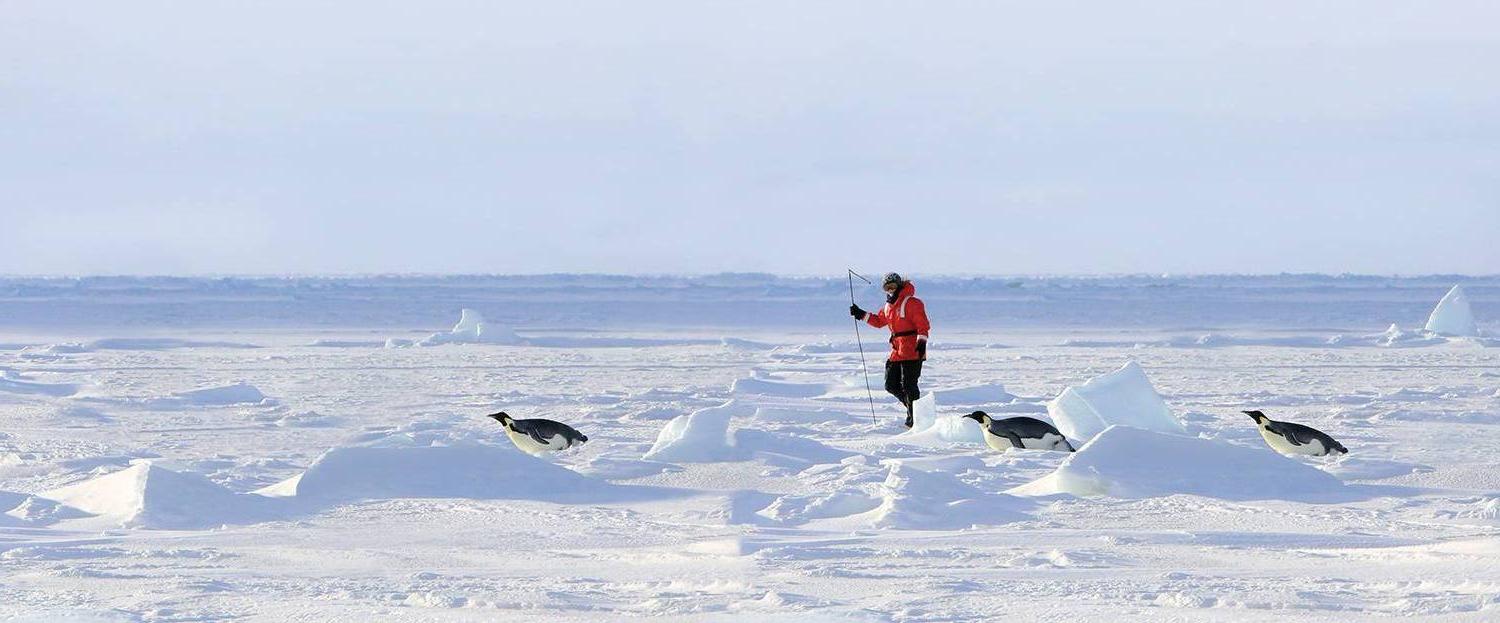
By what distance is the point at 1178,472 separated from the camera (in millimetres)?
6992

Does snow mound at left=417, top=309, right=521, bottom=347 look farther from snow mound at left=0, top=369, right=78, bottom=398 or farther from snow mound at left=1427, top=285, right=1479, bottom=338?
snow mound at left=1427, top=285, right=1479, bottom=338

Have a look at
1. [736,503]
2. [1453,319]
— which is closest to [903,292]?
[736,503]

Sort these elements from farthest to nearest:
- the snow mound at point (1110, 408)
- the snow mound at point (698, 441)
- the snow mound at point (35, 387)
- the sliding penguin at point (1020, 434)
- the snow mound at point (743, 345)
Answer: the snow mound at point (743, 345)
the snow mound at point (35, 387)
the snow mound at point (1110, 408)
the sliding penguin at point (1020, 434)
the snow mound at point (698, 441)

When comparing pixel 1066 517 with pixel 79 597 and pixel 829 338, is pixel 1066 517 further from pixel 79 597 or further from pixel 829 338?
pixel 829 338

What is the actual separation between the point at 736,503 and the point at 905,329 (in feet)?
11.5

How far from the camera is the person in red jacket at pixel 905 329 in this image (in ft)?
32.0

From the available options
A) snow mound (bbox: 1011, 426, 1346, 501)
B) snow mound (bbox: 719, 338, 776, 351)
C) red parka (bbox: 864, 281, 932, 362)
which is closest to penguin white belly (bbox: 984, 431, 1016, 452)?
snow mound (bbox: 1011, 426, 1346, 501)

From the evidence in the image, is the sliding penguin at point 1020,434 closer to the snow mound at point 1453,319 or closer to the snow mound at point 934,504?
the snow mound at point 934,504

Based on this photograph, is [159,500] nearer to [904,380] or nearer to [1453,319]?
[904,380]

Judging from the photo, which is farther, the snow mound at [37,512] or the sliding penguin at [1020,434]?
the sliding penguin at [1020,434]

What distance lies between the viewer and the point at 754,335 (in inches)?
977

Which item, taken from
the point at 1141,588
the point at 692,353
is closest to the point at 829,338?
the point at 692,353

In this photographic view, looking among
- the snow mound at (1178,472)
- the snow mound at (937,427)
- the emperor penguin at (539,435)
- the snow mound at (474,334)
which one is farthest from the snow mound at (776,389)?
the snow mound at (474,334)

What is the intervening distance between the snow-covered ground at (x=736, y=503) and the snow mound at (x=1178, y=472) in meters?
0.02
